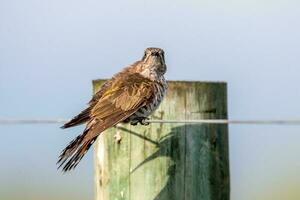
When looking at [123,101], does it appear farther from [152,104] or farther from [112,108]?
[152,104]

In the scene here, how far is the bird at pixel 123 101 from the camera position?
485cm

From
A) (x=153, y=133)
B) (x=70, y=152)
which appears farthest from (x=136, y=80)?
(x=153, y=133)

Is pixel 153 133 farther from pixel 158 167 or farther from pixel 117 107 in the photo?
pixel 117 107

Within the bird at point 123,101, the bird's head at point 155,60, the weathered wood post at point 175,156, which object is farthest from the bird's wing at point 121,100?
the weathered wood post at point 175,156

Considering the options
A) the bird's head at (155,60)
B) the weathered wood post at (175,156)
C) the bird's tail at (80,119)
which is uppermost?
the bird's head at (155,60)

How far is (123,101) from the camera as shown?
17.9ft

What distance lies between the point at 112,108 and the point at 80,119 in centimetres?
27

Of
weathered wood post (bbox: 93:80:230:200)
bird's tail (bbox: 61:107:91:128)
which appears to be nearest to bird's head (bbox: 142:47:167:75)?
bird's tail (bbox: 61:107:91:128)

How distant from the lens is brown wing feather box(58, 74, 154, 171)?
4828 millimetres

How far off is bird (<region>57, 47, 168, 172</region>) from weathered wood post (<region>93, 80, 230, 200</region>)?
0.59ft

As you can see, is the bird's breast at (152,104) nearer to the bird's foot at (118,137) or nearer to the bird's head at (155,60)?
the bird's foot at (118,137)

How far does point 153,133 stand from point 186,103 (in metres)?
0.29

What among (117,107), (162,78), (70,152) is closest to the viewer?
(70,152)

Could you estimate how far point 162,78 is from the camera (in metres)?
5.84
